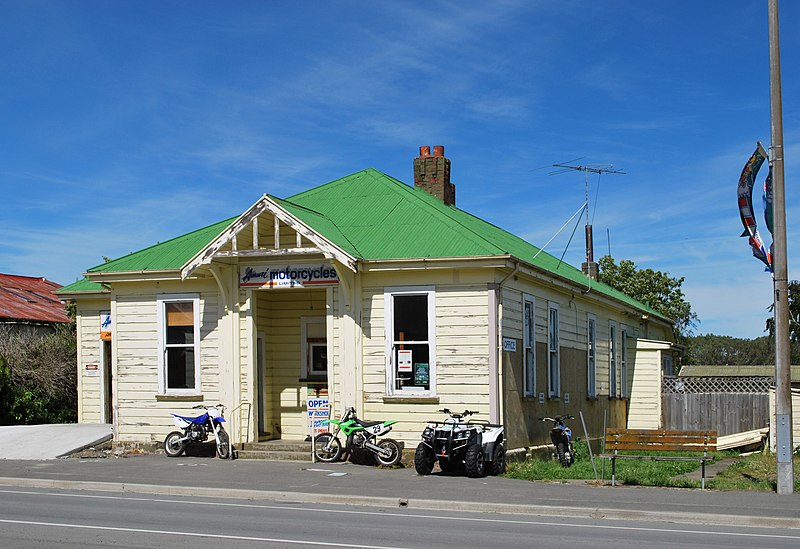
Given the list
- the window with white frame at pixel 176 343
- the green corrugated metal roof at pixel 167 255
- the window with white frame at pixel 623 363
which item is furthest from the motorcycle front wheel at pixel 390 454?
the window with white frame at pixel 623 363

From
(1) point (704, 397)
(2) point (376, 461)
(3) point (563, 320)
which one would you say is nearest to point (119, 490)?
(2) point (376, 461)

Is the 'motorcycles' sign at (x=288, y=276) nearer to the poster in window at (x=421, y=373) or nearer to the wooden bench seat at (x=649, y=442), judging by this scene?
the poster in window at (x=421, y=373)

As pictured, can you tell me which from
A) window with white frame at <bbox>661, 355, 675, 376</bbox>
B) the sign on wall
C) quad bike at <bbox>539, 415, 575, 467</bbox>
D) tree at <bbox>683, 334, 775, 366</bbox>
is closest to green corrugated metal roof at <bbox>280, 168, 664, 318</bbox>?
quad bike at <bbox>539, 415, 575, 467</bbox>

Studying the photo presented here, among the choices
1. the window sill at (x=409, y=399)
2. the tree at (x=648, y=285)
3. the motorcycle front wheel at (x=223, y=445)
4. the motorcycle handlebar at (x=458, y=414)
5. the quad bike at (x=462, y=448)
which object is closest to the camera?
the quad bike at (x=462, y=448)

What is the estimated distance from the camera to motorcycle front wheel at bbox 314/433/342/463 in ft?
63.4

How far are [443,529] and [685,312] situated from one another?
48143 millimetres

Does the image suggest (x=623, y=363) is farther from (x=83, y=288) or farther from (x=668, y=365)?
(x=83, y=288)

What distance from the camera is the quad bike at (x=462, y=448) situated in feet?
56.6

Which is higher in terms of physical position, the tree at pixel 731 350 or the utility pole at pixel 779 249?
the utility pole at pixel 779 249

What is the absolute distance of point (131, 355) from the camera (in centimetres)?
2170

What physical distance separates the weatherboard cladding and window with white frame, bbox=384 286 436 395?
0.91 meters

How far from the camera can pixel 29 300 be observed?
36.9 m

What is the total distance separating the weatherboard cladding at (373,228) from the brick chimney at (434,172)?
305 millimetres

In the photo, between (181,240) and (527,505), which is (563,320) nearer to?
(181,240)
